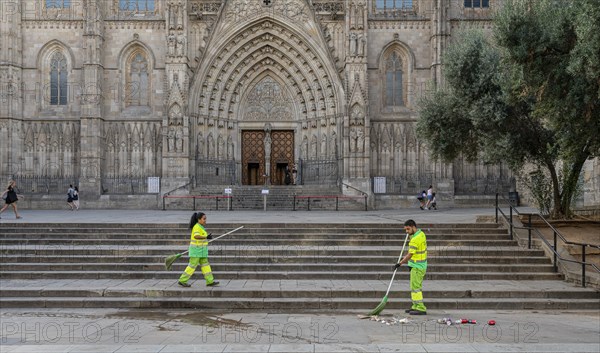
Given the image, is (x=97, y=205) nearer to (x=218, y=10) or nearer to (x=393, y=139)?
(x=218, y=10)

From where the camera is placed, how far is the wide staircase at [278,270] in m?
11.4

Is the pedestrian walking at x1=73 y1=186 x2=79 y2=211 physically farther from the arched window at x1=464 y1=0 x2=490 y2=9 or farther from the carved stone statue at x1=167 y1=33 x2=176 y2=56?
the arched window at x1=464 y1=0 x2=490 y2=9

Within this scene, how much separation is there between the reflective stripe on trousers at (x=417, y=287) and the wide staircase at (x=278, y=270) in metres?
0.83

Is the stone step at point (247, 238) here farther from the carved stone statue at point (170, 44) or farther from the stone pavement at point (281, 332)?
the carved stone statue at point (170, 44)

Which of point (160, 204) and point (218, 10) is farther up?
point (218, 10)

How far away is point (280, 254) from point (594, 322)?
7363 millimetres

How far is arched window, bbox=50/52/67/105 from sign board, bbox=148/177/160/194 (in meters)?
6.81

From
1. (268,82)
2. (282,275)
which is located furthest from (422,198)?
(282,275)

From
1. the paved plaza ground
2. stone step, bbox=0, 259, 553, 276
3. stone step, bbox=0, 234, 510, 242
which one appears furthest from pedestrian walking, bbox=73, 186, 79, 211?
the paved plaza ground

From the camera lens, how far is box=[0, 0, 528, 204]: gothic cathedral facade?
30938mm

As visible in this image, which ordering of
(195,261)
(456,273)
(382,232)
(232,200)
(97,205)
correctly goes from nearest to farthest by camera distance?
1. (195,261)
2. (456,273)
3. (382,232)
4. (232,200)
5. (97,205)

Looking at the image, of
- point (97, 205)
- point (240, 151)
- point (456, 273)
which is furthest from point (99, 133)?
point (456, 273)

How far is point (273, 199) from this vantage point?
28.6m

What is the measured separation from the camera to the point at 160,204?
29.2 meters
